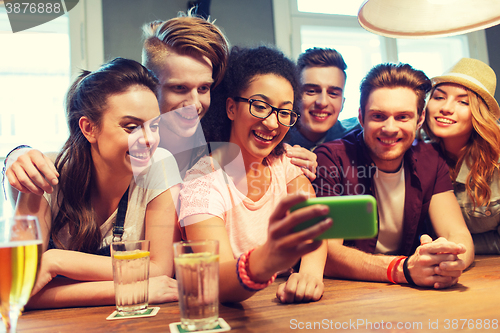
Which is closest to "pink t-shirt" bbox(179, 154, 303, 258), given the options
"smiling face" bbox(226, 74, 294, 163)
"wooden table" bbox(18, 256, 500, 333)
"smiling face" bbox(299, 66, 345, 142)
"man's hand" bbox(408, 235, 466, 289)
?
"smiling face" bbox(226, 74, 294, 163)

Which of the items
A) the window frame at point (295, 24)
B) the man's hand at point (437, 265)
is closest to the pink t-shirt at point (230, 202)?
the man's hand at point (437, 265)

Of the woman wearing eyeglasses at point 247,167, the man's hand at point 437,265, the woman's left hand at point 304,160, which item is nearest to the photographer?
the man's hand at point 437,265

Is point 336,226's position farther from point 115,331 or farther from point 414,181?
point 414,181

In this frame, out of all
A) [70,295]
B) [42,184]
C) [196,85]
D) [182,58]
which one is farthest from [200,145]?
[70,295]

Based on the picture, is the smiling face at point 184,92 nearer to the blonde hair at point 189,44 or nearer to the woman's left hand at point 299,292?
the blonde hair at point 189,44

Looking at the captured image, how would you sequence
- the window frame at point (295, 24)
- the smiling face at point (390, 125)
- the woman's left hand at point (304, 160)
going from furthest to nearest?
the window frame at point (295, 24) → the smiling face at point (390, 125) → the woman's left hand at point (304, 160)

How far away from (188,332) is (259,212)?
0.63m

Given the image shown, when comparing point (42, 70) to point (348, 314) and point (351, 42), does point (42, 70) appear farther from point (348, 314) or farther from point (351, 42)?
point (348, 314)

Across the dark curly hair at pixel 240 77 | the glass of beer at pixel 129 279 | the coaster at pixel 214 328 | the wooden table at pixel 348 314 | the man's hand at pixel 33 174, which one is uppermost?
the dark curly hair at pixel 240 77

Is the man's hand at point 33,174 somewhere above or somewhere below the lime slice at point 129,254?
above

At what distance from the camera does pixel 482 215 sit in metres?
1.67

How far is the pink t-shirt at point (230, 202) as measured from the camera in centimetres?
119

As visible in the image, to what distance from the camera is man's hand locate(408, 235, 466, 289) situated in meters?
1.02

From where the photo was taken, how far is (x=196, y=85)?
1.54 m
